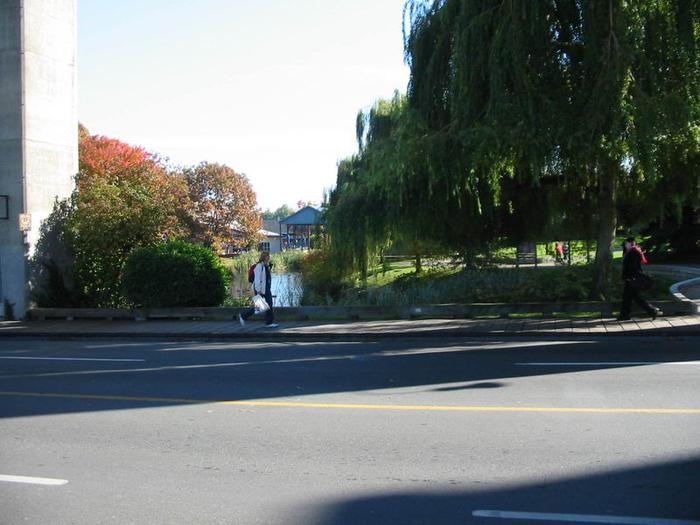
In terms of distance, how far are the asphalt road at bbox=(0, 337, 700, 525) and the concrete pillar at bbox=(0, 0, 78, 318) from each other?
9.38m

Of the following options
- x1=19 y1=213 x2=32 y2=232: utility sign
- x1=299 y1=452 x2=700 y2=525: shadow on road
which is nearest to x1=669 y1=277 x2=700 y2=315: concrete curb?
x1=299 y1=452 x2=700 y2=525: shadow on road

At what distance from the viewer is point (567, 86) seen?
15.1 metres

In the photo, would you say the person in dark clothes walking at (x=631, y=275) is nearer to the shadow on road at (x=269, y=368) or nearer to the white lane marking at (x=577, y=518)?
the shadow on road at (x=269, y=368)

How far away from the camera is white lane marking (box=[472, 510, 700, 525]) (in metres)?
4.39

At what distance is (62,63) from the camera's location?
2048cm

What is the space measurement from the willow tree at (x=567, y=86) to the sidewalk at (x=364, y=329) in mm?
3137

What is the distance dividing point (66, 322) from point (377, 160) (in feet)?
32.3

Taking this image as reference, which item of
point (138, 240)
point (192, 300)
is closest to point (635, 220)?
point (192, 300)

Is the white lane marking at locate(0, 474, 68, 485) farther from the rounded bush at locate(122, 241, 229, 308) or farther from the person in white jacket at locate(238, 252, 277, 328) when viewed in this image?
the rounded bush at locate(122, 241, 229, 308)

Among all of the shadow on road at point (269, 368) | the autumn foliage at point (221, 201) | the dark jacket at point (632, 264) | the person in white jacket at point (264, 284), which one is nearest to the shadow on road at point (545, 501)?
the shadow on road at point (269, 368)

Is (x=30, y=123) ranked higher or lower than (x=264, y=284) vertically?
higher

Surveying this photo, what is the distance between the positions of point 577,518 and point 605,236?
14.1 m

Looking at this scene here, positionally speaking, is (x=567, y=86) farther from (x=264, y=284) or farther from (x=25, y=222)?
(x=25, y=222)

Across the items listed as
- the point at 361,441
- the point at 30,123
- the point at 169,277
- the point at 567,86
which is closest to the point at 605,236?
the point at 567,86
